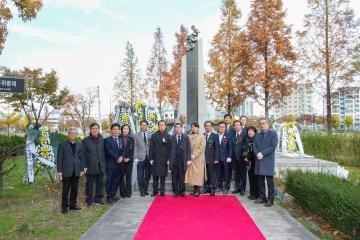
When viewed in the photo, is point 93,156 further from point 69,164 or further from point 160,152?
point 160,152

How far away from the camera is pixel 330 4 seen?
760 inches

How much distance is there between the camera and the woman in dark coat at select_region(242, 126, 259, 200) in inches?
261

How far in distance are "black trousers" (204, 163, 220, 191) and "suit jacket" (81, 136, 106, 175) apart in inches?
86.3

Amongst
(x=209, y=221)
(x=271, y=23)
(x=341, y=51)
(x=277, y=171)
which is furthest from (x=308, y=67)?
(x=209, y=221)

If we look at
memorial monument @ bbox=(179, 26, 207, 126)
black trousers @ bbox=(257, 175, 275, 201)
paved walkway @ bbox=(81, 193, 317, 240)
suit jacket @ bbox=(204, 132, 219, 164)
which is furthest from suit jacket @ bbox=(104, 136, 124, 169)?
memorial monument @ bbox=(179, 26, 207, 126)

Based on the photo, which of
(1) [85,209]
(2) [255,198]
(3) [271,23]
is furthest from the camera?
(3) [271,23]

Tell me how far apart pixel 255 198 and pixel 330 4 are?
16.5 meters

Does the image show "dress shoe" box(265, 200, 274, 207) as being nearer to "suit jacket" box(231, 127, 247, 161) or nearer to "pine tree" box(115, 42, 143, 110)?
"suit jacket" box(231, 127, 247, 161)

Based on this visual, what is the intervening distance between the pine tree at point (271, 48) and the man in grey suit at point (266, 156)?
48.3ft

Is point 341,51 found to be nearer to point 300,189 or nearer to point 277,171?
point 277,171

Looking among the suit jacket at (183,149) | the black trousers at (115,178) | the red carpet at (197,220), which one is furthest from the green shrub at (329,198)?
the black trousers at (115,178)

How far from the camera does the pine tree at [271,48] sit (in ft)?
66.5

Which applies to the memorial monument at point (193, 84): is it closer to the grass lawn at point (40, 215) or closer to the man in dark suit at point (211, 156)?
the man in dark suit at point (211, 156)

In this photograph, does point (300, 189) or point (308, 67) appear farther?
point (308, 67)
